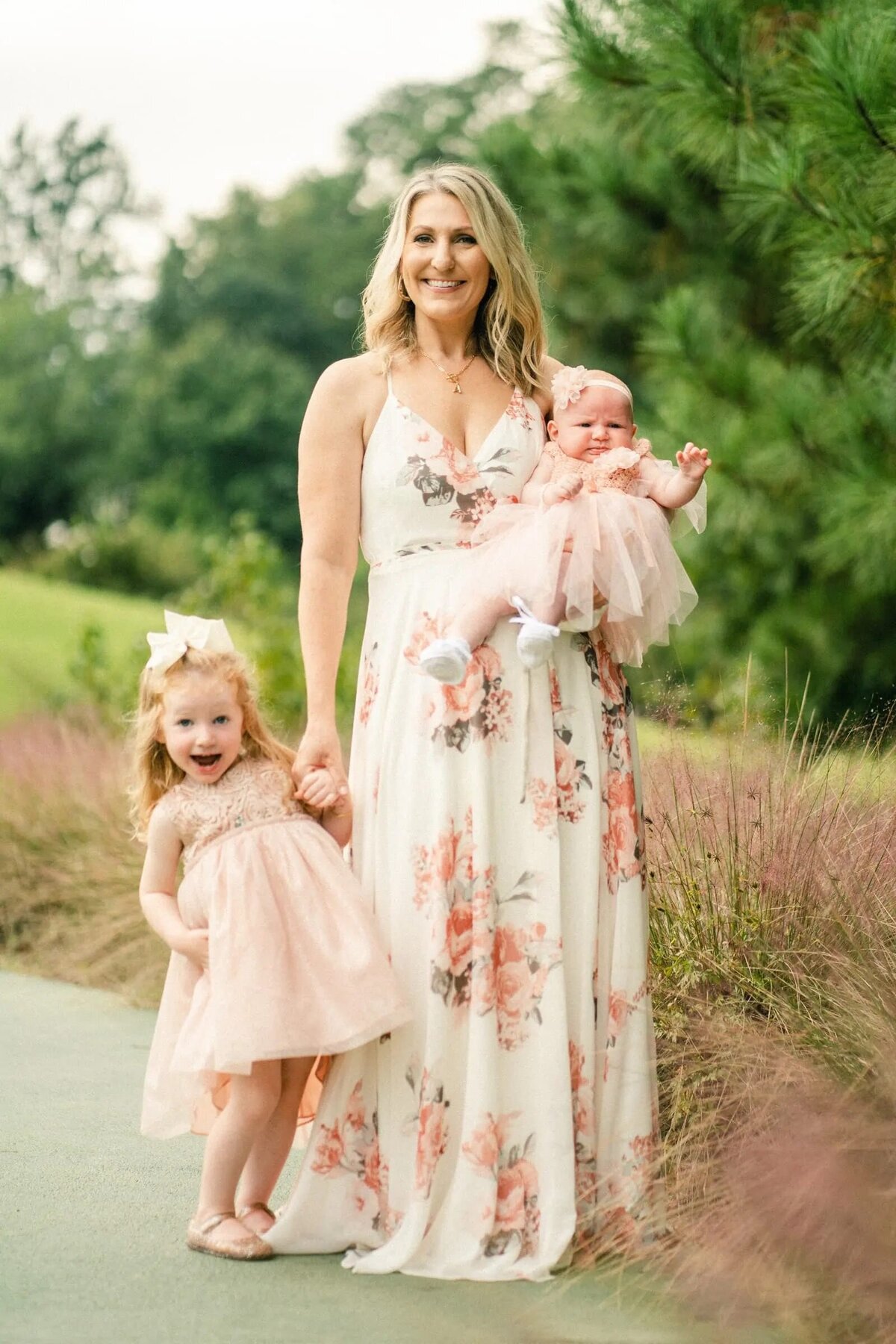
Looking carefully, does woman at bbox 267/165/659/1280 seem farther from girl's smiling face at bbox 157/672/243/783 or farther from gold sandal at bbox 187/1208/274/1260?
girl's smiling face at bbox 157/672/243/783

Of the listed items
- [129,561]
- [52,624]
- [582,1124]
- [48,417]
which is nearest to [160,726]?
[582,1124]

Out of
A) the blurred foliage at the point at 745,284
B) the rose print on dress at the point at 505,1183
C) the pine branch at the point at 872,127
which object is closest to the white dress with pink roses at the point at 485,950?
the rose print on dress at the point at 505,1183

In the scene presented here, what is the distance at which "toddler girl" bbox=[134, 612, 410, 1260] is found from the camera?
3.29 meters

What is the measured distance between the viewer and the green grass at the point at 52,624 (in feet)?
55.6

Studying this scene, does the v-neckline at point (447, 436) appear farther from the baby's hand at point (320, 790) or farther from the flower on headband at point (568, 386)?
the baby's hand at point (320, 790)

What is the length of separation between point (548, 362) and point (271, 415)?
36.2m

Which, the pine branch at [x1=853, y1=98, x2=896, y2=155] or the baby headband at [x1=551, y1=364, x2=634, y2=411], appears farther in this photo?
the pine branch at [x1=853, y1=98, x2=896, y2=155]

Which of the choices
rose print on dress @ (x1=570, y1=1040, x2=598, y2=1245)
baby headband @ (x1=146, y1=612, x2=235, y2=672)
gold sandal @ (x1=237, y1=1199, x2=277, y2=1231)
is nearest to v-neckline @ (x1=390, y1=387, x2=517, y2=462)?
baby headband @ (x1=146, y1=612, x2=235, y2=672)

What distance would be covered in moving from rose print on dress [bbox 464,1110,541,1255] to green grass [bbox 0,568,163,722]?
11391 mm

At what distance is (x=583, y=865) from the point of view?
3.43 metres

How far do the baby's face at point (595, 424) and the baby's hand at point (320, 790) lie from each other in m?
0.81

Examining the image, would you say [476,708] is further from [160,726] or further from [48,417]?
[48,417]

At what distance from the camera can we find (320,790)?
3.54 m

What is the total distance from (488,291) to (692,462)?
2.08 feet
